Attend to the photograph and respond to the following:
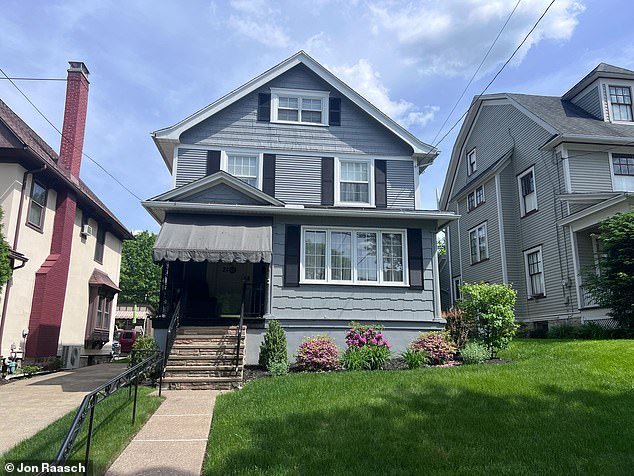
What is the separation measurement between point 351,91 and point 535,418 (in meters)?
11.6

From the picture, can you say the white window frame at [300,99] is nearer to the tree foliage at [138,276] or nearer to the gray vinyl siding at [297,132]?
the gray vinyl siding at [297,132]

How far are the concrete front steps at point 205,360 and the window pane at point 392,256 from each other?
4.15 metres

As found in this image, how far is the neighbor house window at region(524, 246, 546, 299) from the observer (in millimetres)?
17828

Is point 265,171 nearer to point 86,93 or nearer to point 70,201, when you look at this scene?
point 70,201

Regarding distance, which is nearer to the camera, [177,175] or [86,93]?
[177,175]

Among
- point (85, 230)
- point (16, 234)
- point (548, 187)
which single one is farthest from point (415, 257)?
point (85, 230)

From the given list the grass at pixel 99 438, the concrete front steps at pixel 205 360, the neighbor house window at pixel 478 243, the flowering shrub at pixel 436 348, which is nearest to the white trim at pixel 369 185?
the flowering shrub at pixel 436 348

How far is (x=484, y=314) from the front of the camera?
35.7ft

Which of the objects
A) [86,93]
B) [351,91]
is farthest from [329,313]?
[86,93]

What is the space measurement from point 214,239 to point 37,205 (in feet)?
23.7

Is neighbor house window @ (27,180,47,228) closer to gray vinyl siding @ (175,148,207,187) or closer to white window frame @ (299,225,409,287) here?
gray vinyl siding @ (175,148,207,187)

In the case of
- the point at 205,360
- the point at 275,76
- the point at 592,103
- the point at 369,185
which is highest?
the point at 592,103

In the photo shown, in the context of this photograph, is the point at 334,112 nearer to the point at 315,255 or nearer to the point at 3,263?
the point at 315,255

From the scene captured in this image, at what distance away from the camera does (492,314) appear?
10812mm
